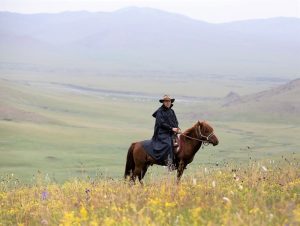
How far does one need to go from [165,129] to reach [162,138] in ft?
0.72

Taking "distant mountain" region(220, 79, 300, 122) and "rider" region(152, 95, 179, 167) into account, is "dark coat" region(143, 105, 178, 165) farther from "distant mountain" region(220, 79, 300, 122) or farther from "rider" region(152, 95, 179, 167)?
"distant mountain" region(220, 79, 300, 122)

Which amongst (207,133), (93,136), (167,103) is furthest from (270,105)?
(167,103)

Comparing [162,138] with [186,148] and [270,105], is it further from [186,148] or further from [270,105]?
[270,105]

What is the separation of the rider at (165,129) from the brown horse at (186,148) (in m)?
0.22

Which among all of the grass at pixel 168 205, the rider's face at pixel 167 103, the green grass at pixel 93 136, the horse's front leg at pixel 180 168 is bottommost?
the green grass at pixel 93 136

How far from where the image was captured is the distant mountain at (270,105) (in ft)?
313

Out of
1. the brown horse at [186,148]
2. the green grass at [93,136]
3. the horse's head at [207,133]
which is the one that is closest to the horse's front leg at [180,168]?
the brown horse at [186,148]

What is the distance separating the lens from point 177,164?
40.1ft

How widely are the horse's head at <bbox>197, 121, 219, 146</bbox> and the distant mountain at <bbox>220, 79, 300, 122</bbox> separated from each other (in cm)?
8173

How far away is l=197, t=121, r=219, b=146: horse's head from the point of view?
12.1 meters

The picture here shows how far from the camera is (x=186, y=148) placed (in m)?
12.2

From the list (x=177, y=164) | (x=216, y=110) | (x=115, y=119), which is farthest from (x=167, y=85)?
(x=177, y=164)

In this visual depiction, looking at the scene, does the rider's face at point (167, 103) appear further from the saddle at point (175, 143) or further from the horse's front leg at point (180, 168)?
the horse's front leg at point (180, 168)

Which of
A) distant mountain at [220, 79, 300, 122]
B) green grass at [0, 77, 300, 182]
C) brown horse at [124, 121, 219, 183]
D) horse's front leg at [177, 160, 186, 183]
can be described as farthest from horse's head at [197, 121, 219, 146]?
distant mountain at [220, 79, 300, 122]
